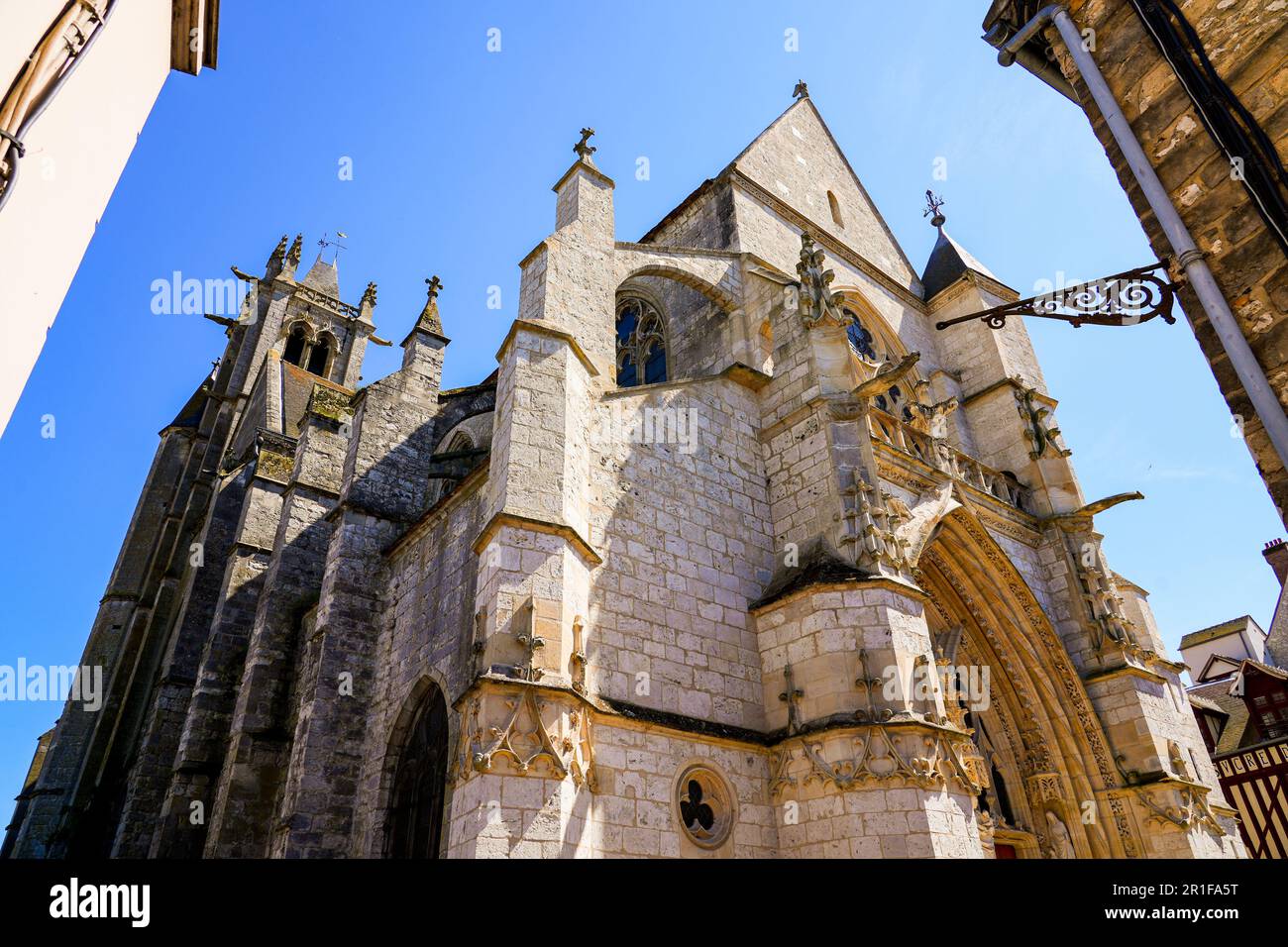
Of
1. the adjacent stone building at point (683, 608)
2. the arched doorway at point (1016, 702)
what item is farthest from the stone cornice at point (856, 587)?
the arched doorway at point (1016, 702)

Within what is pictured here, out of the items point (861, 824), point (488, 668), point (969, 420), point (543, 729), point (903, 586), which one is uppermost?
point (969, 420)

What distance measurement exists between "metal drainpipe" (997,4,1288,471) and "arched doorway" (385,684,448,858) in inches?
274

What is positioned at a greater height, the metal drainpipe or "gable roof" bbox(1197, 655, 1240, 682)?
"gable roof" bbox(1197, 655, 1240, 682)

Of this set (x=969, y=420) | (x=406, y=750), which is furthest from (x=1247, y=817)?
(x=406, y=750)

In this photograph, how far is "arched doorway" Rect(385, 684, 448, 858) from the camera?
25.1 feet

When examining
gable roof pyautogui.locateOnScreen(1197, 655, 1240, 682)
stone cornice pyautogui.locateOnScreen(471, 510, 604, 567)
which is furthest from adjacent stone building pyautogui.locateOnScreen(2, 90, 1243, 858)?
gable roof pyautogui.locateOnScreen(1197, 655, 1240, 682)

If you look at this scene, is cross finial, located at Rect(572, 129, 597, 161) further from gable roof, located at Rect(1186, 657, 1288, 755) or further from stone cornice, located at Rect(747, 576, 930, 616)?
gable roof, located at Rect(1186, 657, 1288, 755)

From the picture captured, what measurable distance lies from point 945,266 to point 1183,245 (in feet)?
44.7

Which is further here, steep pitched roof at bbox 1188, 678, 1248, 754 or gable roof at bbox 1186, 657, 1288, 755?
steep pitched roof at bbox 1188, 678, 1248, 754

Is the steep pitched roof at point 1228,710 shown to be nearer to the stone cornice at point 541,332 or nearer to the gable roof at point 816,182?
the gable roof at point 816,182

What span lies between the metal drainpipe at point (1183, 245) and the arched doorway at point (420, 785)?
696 centimetres

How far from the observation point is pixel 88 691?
17016mm
